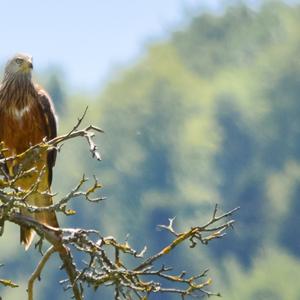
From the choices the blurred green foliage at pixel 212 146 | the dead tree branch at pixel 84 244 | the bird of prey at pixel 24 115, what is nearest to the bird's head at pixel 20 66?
the bird of prey at pixel 24 115

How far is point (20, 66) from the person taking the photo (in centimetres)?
866

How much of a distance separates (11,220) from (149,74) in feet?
259

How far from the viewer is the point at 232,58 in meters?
86.7

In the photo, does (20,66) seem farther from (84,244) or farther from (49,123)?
(84,244)

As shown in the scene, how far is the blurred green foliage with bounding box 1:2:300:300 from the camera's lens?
63.0m

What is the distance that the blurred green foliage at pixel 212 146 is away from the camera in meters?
63.0

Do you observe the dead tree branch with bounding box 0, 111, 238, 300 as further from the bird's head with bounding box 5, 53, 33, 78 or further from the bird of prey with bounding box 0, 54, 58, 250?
the bird's head with bounding box 5, 53, 33, 78

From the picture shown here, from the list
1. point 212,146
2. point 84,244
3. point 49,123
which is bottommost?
point 84,244

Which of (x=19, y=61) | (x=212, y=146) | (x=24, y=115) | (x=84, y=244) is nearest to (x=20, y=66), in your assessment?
(x=19, y=61)

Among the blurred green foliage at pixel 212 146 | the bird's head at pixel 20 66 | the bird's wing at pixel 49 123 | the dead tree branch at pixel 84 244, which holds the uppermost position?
the blurred green foliage at pixel 212 146

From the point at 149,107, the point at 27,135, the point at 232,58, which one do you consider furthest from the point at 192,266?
the point at 27,135

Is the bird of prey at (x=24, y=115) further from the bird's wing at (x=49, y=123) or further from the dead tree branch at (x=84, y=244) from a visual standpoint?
the dead tree branch at (x=84, y=244)

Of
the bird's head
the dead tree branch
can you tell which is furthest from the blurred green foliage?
the dead tree branch

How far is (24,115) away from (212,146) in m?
65.4
